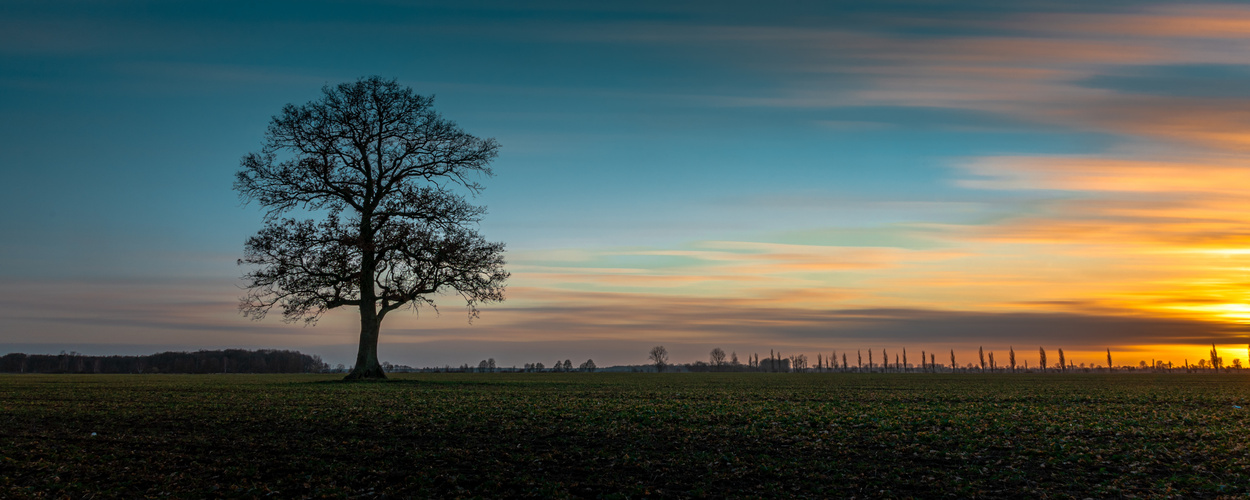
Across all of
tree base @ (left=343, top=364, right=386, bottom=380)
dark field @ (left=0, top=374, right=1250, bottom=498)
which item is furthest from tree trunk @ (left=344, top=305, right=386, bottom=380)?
dark field @ (left=0, top=374, right=1250, bottom=498)

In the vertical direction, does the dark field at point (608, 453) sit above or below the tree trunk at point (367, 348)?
A: below

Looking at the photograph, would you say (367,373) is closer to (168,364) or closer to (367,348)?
(367,348)

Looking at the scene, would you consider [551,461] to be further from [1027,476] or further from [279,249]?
[279,249]

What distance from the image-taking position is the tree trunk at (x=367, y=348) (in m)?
44.8

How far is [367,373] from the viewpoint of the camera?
45.1 m

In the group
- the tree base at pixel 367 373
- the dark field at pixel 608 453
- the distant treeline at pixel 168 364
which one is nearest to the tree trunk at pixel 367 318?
the tree base at pixel 367 373

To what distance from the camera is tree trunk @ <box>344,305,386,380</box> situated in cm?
4475

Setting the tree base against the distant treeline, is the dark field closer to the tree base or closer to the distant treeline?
the tree base

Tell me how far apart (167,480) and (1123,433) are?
2192cm

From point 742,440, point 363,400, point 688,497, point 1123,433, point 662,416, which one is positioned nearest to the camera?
point 688,497

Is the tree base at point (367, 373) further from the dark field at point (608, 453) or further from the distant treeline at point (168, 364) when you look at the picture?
the distant treeline at point (168, 364)

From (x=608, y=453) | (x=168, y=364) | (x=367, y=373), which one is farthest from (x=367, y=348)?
(x=168, y=364)

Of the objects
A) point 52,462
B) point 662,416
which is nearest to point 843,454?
→ point 662,416

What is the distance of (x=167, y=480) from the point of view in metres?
12.5
